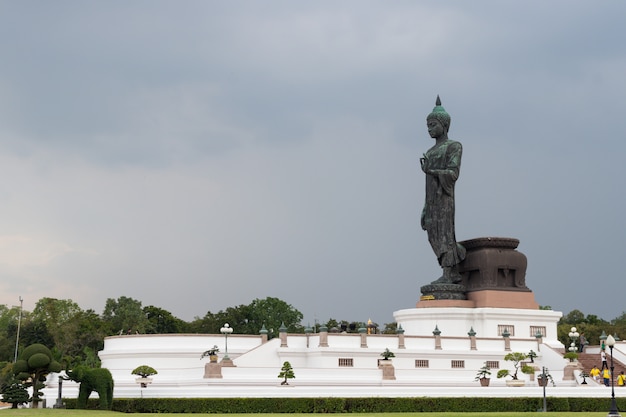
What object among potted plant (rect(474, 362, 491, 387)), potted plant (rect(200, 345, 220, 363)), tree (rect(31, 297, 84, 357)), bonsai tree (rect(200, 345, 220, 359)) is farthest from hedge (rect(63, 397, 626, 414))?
tree (rect(31, 297, 84, 357))

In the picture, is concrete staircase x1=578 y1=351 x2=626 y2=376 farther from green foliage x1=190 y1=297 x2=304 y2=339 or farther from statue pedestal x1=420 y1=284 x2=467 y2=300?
green foliage x1=190 y1=297 x2=304 y2=339

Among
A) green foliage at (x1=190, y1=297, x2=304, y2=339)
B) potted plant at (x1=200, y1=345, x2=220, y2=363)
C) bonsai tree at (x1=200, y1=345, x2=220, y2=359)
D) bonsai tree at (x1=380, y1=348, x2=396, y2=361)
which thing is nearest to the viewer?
potted plant at (x1=200, y1=345, x2=220, y2=363)

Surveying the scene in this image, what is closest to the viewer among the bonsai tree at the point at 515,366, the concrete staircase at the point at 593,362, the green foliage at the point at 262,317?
the bonsai tree at the point at 515,366

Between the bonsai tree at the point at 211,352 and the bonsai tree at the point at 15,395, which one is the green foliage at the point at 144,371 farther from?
the bonsai tree at the point at 15,395

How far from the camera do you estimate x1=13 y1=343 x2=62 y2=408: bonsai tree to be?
1903 inches

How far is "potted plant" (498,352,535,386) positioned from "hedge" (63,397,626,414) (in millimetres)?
5891

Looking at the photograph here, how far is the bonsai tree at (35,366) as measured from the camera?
Answer: 48.3m

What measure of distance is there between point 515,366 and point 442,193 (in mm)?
20767

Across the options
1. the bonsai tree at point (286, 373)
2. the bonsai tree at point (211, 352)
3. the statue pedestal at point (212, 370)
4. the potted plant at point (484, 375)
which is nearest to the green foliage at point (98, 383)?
the statue pedestal at point (212, 370)

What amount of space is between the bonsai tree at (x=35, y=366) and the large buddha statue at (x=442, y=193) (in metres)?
34.3

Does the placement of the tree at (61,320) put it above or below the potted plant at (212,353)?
above

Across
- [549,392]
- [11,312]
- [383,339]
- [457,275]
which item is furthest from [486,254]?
[11,312]

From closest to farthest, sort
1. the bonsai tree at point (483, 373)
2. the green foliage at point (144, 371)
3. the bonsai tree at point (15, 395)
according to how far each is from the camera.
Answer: the bonsai tree at point (15, 395), the green foliage at point (144, 371), the bonsai tree at point (483, 373)

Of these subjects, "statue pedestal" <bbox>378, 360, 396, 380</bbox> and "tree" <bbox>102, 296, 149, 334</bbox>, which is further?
"tree" <bbox>102, 296, 149, 334</bbox>
